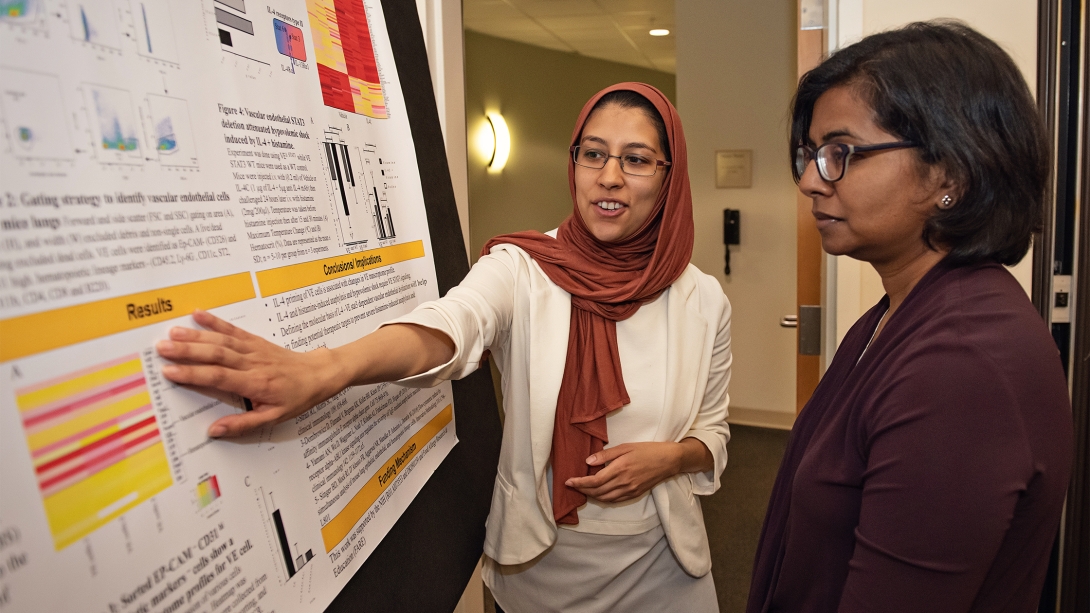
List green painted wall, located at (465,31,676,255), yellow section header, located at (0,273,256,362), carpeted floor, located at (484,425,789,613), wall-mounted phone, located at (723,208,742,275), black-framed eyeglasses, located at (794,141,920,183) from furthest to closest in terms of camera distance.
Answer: green painted wall, located at (465,31,676,255)
wall-mounted phone, located at (723,208,742,275)
carpeted floor, located at (484,425,789,613)
black-framed eyeglasses, located at (794,141,920,183)
yellow section header, located at (0,273,256,362)

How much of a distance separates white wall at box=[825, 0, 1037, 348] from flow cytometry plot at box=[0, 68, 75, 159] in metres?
1.67

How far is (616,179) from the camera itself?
1.19 m

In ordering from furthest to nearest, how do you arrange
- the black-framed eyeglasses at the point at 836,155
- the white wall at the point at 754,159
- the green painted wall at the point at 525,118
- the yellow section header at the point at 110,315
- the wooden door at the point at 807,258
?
the green painted wall at the point at 525,118
the white wall at the point at 754,159
the wooden door at the point at 807,258
the black-framed eyeglasses at the point at 836,155
the yellow section header at the point at 110,315

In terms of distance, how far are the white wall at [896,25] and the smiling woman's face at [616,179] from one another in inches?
30.2

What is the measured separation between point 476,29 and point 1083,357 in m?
4.85

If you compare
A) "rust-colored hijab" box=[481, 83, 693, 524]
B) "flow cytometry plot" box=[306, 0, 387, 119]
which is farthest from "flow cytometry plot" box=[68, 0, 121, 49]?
"rust-colored hijab" box=[481, 83, 693, 524]

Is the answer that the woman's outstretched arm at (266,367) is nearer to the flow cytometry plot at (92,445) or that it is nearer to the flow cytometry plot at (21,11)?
the flow cytometry plot at (92,445)

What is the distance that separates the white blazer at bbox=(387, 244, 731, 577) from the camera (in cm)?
112

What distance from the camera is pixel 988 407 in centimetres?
64

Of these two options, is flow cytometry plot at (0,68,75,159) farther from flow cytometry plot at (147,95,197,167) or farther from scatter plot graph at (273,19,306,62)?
scatter plot graph at (273,19,306,62)

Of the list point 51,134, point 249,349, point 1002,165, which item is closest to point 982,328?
point 1002,165

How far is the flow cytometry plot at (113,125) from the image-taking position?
1.61ft

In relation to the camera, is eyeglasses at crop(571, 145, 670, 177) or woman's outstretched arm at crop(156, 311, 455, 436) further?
eyeglasses at crop(571, 145, 670, 177)

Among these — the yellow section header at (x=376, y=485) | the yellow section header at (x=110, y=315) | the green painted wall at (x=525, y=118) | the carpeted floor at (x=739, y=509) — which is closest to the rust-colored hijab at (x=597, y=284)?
the yellow section header at (x=376, y=485)
